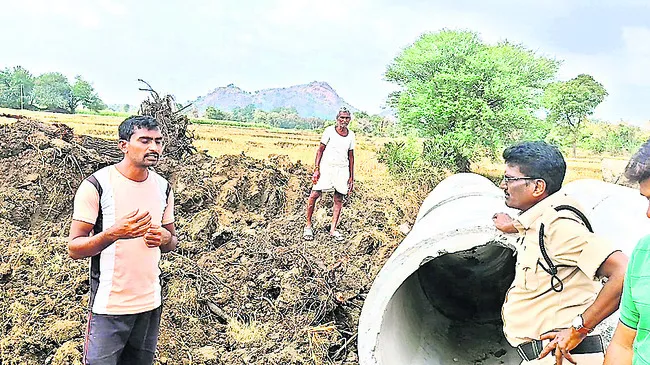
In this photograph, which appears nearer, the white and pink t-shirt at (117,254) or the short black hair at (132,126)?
the white and pink t-shirt at (117,254)

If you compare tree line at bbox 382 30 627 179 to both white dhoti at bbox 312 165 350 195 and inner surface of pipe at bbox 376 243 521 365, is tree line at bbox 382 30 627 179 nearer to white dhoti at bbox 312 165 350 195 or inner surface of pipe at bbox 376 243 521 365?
white dhoti at bbox 312 165 350 195

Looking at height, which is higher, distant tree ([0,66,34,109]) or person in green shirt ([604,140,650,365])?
distant tree ([0,66,34,109])

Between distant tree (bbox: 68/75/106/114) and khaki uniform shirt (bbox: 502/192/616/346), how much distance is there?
5689 cm

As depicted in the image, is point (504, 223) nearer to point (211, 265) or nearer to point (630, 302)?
point (630, 302)

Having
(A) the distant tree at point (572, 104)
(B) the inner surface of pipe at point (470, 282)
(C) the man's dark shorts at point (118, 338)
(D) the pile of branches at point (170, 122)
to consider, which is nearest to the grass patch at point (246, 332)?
(B) the inner surface of pipe at point (470, 282)

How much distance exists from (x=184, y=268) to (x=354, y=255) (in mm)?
1896

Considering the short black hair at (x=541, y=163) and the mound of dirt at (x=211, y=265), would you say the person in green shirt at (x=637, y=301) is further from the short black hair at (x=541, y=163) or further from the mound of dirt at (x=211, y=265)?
the mound of dirt at (x=211, y=265)

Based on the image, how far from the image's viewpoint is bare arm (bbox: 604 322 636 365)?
5.81 ft

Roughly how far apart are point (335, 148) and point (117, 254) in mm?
4193

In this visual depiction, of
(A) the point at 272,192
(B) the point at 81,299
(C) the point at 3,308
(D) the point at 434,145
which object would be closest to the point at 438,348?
(B) the point at 81,299

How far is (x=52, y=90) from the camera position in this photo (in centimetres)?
6394

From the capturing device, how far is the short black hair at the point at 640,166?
1695 millimetres

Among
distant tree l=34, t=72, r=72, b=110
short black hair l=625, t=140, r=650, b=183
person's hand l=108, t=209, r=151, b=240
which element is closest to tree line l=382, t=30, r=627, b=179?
person's hand l=108, t=209, r=151, b=240

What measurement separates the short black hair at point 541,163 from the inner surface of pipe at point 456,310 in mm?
1366
